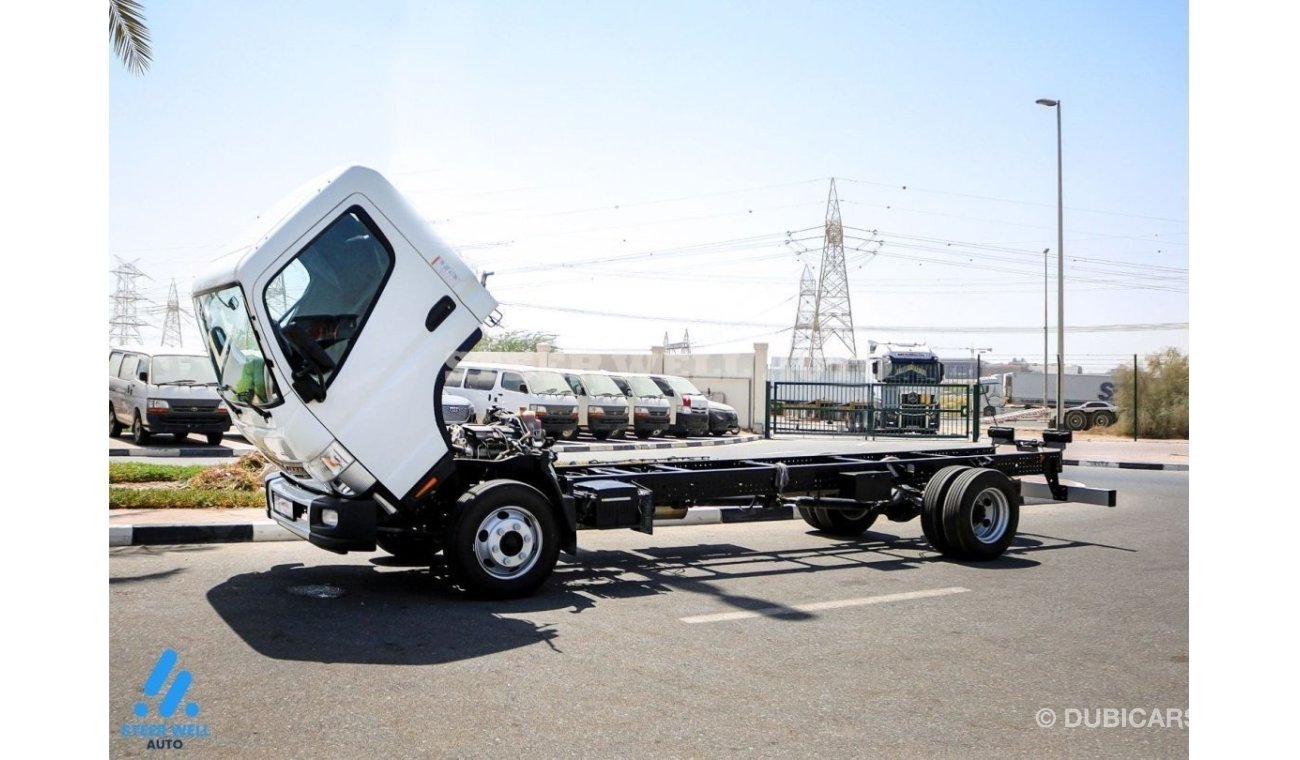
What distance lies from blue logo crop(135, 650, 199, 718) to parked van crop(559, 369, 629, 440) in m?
19.1

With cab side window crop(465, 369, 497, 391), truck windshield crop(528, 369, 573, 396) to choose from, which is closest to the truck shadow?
cab side window crop(465, 369, 497, 391)

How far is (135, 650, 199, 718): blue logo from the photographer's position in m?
4.27

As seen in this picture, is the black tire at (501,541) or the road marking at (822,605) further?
the black tire at (501,541)

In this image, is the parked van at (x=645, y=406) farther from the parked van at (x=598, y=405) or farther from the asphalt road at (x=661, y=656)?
the asphalt road at (x=661, y=656)

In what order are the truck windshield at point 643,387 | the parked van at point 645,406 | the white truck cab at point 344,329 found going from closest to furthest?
1. the white truck cab at point 344,329
2. the parked van at point 645,406
3. the truck windshield at point 643,387

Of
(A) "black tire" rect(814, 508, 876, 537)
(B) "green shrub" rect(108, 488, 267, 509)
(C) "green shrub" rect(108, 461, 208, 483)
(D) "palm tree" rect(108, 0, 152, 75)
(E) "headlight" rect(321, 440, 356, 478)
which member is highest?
(D) "palm tree" rect(108, 0, 152, 75)

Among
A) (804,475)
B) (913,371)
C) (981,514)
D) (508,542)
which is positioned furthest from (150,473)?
(913,371)

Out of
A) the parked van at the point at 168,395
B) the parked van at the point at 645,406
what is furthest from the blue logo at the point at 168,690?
the parked van at the point at 645,406

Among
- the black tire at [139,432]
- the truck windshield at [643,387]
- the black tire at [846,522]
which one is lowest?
the black tire at [846,522]

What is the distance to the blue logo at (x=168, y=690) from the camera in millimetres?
4270

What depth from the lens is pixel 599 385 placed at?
25.2 meters

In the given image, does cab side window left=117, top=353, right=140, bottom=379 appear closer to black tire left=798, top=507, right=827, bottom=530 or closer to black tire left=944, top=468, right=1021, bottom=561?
black tire left=798, top=507, right=827, bottom=530

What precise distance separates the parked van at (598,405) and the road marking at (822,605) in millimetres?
17153
